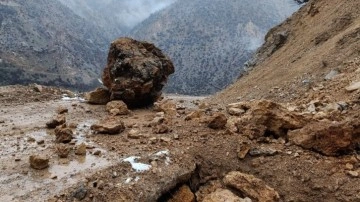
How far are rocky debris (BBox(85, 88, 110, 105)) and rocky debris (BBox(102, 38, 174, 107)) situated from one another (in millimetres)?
358

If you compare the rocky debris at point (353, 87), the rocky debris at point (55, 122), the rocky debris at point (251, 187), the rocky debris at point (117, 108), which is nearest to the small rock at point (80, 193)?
the rocky debris at point (251, 187)

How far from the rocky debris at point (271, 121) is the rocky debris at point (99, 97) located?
934cm

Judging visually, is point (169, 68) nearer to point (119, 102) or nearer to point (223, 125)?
point (119, 102)

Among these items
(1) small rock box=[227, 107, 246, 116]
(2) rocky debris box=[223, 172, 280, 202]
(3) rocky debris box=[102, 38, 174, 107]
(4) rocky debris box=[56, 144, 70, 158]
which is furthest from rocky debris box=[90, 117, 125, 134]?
(3) rocky debris box=[102, 38, 174, 107]

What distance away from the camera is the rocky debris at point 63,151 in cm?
1107

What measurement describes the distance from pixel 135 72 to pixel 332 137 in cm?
1044

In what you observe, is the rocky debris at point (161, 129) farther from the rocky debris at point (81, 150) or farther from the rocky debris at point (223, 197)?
the rocky debris at point (223, 197)

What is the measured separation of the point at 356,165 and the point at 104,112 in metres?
9.91

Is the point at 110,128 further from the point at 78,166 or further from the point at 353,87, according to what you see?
the point at 353,87

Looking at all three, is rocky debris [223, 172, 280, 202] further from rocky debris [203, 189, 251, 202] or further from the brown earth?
rocky debris [203, 189, 251, 202]

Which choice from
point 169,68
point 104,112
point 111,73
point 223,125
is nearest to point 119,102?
point 104,112

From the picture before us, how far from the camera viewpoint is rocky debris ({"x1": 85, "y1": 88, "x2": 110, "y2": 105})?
19.4 m

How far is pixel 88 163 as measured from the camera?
35.0 feet

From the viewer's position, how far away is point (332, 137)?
1051cm
